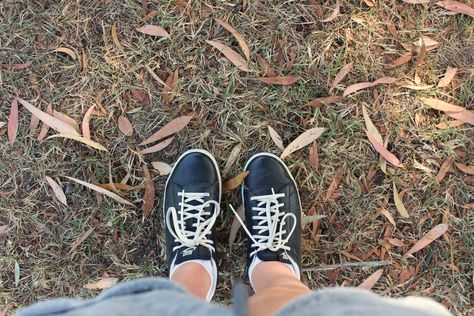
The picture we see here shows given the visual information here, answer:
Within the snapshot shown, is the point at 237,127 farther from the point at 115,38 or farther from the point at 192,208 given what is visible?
the point at 115,38

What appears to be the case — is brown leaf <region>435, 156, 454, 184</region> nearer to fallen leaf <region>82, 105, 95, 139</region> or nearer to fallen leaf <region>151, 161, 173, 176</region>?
Result: fallen leaf <region>151, 161, 173, 176</region>

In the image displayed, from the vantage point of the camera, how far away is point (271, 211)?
72.6 inches

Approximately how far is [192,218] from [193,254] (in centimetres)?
13

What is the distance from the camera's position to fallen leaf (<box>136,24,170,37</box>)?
5.94 feet

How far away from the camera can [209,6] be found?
1.81 metres

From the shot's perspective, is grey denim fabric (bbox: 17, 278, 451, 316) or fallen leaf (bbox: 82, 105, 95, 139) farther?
fallen leaf (bbox: 82, 105, 95, 139)

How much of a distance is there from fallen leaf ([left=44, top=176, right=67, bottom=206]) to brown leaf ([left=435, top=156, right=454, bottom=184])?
1.38 meters

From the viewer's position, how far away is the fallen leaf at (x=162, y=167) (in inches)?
72.4

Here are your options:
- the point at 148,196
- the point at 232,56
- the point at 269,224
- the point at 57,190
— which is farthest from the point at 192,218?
the point at 232,56

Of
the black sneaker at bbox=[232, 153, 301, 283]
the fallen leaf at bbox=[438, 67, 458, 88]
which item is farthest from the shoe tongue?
the fallen leaf at bbox=[438, 67, 458, 88]

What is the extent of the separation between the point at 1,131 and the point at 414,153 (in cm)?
153

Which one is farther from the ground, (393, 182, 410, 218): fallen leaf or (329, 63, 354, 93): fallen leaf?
(329, 63, 354, 93): fallen leaf

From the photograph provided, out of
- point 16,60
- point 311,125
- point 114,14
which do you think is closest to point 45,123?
point 16,60

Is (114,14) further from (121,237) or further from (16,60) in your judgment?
(121,237)
